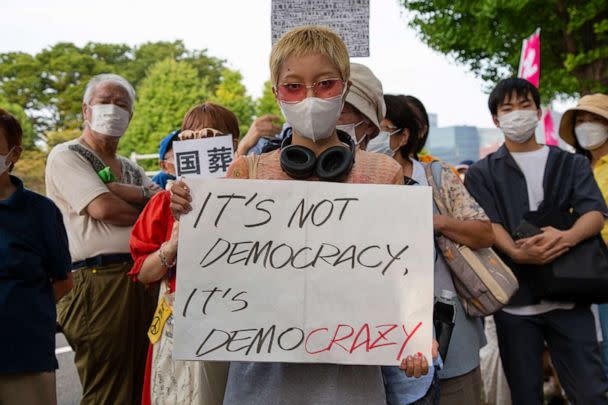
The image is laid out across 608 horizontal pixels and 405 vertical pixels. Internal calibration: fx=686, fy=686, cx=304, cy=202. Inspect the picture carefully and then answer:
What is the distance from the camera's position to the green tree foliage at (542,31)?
40.9 ft

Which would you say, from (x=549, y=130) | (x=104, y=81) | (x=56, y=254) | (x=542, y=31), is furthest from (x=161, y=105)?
(x=56, y=254)

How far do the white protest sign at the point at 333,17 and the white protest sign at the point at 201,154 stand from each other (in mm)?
571

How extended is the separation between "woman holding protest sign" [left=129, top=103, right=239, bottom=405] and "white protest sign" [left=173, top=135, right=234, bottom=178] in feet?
0.30

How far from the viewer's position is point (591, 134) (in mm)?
4586

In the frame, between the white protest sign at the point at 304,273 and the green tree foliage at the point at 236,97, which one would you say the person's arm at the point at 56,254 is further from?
the green tree foliage at the point at 236,97

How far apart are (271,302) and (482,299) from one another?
1422 mm

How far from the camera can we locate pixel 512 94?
400cm

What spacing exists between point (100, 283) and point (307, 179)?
2.23 meters

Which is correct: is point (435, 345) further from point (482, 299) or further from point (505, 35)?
point (505, 35)

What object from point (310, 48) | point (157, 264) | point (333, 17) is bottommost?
point (157, 264)

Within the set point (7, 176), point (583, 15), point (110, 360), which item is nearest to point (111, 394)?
point (110, 360)

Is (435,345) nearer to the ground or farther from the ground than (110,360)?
farther from the ground

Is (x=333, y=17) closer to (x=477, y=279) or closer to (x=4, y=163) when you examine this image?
(x=477, y=279)

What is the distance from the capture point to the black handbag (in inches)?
140
